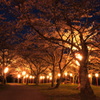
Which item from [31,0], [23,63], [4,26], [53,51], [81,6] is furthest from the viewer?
[23,63]

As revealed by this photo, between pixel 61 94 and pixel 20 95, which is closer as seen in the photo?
pixel 20 95

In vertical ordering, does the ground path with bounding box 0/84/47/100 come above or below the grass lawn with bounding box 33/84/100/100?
above

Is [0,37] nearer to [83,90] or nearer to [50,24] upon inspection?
[50,24]

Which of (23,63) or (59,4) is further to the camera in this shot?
(23,63)

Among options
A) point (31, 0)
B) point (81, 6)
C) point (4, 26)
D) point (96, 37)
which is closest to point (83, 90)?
point (81, 6)

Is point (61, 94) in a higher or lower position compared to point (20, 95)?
lower

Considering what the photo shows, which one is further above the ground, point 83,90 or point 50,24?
point 50,24

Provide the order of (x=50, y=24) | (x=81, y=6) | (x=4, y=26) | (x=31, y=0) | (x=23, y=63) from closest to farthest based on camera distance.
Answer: (x=81, y=6)
(x=31, y=0)
(x=50, y=24)
(x=4, y=26)
(x=23, y=63)

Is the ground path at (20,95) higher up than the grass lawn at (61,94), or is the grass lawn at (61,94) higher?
the ground path at (20,95)

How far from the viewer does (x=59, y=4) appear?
13.6 meters

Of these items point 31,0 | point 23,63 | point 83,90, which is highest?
point 31,0

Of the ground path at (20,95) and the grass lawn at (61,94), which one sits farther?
the grass lawn at (61,94)

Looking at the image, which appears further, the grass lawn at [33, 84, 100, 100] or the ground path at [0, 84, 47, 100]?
the grass lawn at [33, 84, 100, 100]

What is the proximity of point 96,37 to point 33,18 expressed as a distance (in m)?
10.6
